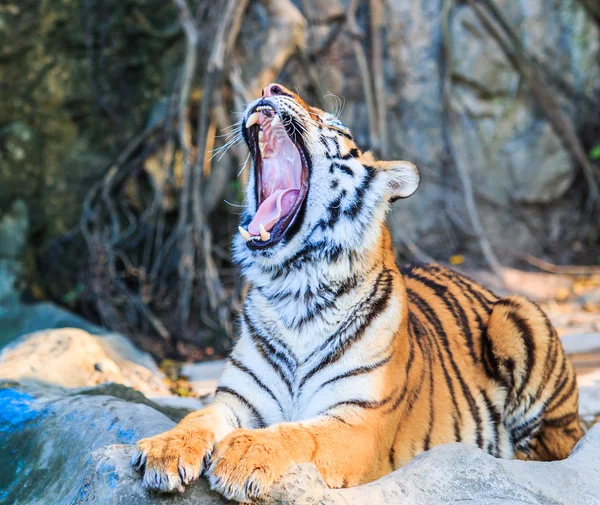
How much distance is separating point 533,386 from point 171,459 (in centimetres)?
158

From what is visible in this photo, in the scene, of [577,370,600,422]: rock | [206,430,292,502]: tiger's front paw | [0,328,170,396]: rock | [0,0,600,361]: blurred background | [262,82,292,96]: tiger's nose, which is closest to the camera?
[206,430,292,502]: tiger's front paw

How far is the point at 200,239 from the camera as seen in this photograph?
17.8 ft

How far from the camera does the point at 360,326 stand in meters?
2.32

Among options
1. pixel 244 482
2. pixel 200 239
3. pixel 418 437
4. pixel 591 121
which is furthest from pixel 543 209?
pixel 244 482

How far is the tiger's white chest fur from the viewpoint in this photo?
228 cm

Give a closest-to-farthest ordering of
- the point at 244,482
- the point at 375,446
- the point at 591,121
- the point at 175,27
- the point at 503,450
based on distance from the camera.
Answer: the point at 244,482 → the point at 375,446 → the point at 503,450 → the point at 175,27 → the point at 591,121

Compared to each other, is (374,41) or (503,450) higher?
(374,41)

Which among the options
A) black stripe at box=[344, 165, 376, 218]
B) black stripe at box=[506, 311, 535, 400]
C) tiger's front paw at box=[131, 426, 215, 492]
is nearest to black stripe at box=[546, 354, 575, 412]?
black stripe at box=[506, 311, 535, 400]

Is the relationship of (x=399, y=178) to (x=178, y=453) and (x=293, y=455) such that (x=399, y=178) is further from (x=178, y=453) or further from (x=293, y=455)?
(x=178, y=453)

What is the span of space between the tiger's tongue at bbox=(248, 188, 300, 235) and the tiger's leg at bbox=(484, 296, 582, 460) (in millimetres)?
1004

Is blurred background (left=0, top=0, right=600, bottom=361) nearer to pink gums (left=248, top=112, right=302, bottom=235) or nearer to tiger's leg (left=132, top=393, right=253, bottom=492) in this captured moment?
pink gums (left=248, top=112, right=302, bottom=235)

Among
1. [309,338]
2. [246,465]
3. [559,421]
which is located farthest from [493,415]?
[246,465]

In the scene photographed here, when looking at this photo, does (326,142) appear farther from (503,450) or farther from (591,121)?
(591,121)

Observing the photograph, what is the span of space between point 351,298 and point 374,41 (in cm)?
438
